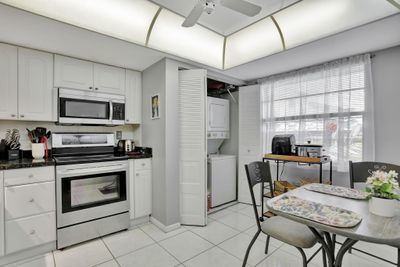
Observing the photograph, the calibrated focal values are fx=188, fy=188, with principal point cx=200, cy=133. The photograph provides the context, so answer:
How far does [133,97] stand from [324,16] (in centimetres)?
265

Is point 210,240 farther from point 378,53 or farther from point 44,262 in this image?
point 378,53

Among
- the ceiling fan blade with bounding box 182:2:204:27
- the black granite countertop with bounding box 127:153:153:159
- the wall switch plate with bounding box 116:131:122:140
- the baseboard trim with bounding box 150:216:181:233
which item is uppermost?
the ceiling fan blade with bounding box 182:2:204:27

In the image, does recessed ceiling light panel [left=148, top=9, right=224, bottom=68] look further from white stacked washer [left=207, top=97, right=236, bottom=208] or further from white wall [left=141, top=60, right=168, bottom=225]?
white stacked washer [left=207, top=97, right=236, bottom=208]

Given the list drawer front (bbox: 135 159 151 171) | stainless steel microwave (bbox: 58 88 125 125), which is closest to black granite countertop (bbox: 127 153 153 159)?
drawer front (bbox: 135 159 151 171)

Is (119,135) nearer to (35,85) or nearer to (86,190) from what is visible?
(86,190)

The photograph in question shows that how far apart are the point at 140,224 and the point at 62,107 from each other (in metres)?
1.88

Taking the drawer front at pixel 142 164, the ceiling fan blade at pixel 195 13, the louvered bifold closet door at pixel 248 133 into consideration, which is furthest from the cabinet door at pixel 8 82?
the louvered bifold closet door at pixel 248 133

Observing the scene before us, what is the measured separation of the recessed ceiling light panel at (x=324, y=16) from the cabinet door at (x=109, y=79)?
2.27 meters

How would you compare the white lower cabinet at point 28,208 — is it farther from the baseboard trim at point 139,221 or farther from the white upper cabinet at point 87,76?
the white upper cabinet at point 87,76

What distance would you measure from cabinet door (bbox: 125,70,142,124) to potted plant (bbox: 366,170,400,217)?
2848 mm

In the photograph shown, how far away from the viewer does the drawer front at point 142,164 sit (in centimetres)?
265

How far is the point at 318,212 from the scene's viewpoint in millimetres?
1197

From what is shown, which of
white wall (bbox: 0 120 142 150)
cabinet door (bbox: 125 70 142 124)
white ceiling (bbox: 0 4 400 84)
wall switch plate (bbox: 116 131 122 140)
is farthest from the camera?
wall switch plate (bbox: 116 131 122 140)

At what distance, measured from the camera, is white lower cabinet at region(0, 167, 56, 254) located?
6.03 feet
